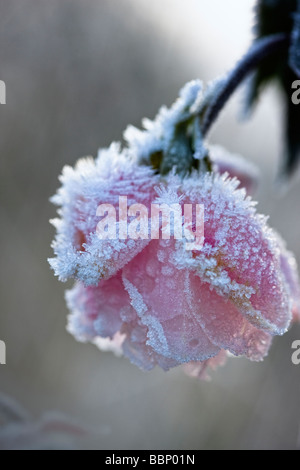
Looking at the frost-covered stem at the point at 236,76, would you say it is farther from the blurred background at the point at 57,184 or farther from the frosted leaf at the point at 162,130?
the blurred background at the point at 57,184

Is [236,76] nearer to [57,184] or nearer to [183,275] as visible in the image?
[183,275]

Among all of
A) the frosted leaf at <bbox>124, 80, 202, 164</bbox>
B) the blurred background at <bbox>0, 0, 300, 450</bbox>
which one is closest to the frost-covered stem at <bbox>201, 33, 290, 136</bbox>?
the frosted leaf at <bbox>124, 80, 202, 164</bbox>

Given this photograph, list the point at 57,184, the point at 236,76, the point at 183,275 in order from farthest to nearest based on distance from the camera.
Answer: the point at 57,184, the point at 236,76, the point at 183,275

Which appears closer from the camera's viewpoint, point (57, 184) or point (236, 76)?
point (236, 76)

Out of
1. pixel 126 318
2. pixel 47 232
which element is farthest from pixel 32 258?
pixel 126 318

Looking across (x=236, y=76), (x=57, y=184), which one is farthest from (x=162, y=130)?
(x=57, y=184)
